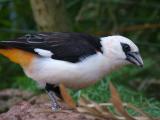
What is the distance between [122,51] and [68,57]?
0.34m

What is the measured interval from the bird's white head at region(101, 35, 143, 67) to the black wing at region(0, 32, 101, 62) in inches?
2.2

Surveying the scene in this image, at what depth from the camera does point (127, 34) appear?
6.93 metres

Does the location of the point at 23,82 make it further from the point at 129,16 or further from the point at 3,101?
the point at 129,16

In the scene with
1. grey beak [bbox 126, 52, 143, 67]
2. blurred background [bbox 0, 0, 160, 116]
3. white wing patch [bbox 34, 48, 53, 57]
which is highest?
blurred background [bbox 0, 0, 160, 116]

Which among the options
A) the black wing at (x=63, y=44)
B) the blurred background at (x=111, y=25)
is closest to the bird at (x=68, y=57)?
the black wing at (x=63, y=44)

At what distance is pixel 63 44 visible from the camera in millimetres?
3863

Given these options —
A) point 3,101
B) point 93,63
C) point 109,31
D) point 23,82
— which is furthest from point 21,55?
point 109,31

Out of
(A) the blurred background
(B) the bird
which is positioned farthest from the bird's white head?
(A) the blurred background

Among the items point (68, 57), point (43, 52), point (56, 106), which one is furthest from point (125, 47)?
point (56, 106)

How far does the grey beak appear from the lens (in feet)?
12.6

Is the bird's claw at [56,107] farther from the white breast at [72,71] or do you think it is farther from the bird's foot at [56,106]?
the white breast at [72,71]

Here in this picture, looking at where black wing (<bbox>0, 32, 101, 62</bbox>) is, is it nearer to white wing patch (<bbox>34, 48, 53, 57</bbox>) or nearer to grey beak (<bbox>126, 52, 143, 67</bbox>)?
white wing patch (<bbox>34, 48, 53, 57</bbox>)

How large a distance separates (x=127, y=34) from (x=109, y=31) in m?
0.22

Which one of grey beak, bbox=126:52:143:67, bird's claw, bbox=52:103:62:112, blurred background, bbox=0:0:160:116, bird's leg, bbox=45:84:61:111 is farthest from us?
blurred background, bbox=0:0:160:116
